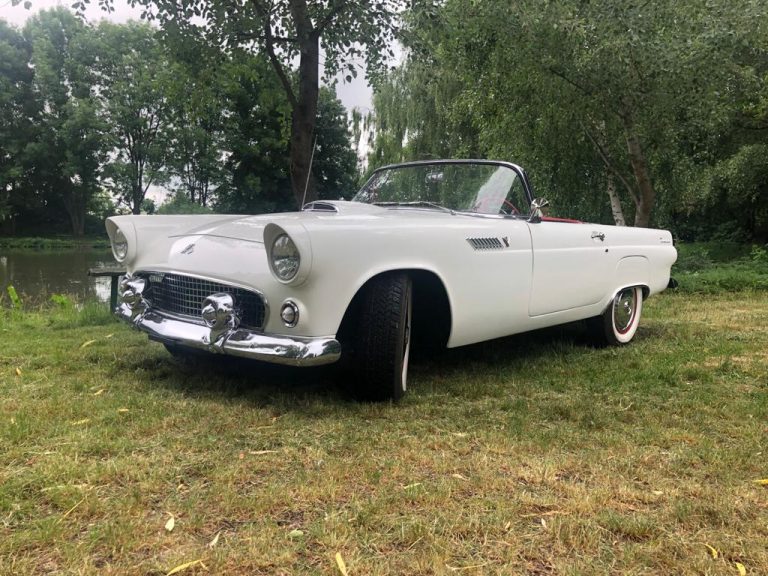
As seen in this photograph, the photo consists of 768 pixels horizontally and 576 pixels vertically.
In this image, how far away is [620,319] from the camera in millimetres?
4660

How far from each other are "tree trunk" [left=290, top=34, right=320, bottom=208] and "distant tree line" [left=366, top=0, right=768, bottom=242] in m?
1.19

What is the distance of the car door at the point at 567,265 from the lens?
3738 millimetres

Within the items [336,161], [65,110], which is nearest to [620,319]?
[336,161]

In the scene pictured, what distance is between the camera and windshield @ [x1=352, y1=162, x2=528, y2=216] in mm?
3902

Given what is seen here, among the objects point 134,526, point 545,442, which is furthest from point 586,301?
point 134,526

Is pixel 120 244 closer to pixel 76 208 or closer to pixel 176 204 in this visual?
pixel 176 204

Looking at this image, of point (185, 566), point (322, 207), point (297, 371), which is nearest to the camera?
point (185, 566)

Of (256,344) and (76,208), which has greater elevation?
(76,208)

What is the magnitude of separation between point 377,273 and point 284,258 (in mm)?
441

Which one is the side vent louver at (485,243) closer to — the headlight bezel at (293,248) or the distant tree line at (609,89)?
the headlight bezel at (293,248)

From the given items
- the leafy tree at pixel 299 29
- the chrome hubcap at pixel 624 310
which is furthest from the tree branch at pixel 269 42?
the chrome hubcap at pixel 624 310

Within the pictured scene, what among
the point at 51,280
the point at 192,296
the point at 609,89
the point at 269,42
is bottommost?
the point at 51,280

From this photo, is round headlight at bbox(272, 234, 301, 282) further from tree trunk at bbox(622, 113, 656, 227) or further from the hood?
tree trunk at bbox(622, 113, 656, 227)

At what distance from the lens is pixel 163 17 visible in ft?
22.8
